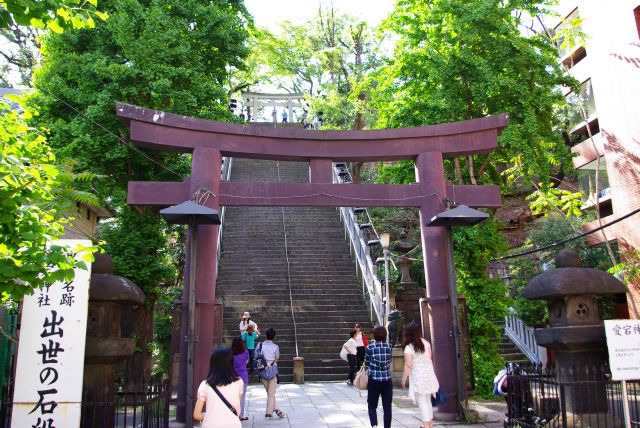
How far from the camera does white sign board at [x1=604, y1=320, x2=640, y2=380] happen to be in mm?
6391

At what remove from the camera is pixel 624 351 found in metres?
6.47

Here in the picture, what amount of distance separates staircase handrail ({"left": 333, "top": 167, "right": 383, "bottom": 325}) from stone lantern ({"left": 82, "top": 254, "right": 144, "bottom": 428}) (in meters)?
9.22

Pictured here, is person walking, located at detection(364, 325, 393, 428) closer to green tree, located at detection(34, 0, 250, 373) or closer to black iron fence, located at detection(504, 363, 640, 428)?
black iron fence, located at detection(504, 363, 640, 428)

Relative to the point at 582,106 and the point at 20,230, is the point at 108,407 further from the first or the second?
the point at 582,106

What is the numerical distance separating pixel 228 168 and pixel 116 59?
11.0 m

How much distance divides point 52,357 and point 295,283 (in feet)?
38.4

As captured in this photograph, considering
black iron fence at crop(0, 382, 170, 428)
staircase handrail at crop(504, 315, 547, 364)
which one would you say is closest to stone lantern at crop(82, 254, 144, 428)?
black iron fence at crop(0, 382, 170, 428)

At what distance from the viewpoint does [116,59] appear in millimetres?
13227

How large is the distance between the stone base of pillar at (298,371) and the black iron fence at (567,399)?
22.1ft

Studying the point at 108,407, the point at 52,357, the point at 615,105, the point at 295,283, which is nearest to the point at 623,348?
the point at 108,407

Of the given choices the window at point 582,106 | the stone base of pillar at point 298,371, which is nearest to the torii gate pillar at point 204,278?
the stone base of pillar at point 298,371

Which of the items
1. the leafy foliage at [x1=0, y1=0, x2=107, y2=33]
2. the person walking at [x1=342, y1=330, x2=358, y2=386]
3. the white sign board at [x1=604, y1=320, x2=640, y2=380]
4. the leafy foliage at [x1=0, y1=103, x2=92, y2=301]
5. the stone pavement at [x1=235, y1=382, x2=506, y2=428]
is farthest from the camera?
the person walking at [x1=342, y1=330, x2=358, y2=386]

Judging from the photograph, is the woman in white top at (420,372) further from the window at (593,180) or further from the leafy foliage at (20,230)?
the window at (593,180)

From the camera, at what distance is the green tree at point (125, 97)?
11992 millimetres
